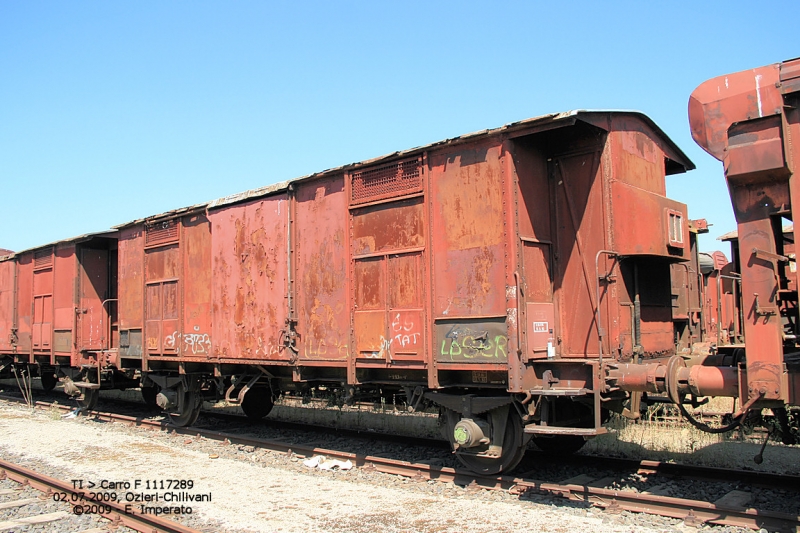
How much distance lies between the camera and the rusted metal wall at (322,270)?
29.4ft

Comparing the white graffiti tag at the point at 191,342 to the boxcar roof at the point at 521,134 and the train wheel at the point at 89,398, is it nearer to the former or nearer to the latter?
the boxcar roof at the point at 521,134

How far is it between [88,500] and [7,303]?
576 inches

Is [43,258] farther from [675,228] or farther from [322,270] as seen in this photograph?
[675,228]

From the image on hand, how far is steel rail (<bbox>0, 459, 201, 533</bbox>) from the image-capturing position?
6023 mm

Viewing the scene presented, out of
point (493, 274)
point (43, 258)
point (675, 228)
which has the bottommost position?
point (493, 274)

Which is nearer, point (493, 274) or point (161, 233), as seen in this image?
point (493, 274)

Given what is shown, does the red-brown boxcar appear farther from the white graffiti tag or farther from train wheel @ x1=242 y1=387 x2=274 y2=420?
train wheel @ x1=242 y1=387 x2=274 y2=420

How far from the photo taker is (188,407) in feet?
40.5

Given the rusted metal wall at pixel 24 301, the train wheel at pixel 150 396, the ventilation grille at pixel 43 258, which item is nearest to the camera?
the train wheel at pixel 150 396

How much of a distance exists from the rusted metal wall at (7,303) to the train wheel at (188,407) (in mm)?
9130

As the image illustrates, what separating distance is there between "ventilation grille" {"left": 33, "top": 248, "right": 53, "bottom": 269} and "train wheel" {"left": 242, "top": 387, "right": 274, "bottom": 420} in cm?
767

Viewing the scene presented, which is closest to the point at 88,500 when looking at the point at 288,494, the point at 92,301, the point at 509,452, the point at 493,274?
the point at 288,494

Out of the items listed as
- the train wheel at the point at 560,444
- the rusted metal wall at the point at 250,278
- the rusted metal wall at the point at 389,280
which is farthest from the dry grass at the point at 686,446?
the rusted metal wall at the point at 250,278

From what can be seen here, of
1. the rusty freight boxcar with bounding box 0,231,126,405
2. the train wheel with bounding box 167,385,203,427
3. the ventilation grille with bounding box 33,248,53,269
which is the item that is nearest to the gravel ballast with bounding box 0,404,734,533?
the train wheel with bounding box 167,385,203,427
